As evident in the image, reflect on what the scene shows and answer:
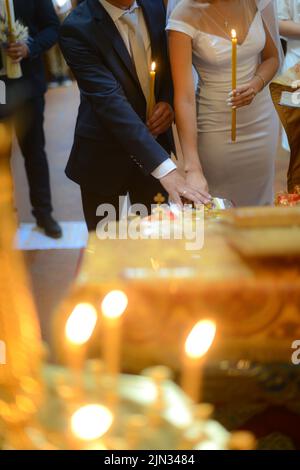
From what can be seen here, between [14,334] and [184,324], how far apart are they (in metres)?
0.29

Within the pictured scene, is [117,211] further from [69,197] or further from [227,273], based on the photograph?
[69,197]

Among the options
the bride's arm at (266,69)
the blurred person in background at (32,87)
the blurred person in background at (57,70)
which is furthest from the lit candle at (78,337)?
the blurred person in background at (57,70)

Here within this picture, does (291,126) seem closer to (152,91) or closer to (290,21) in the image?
(152,91)

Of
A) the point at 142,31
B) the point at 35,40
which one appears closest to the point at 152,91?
the point at 142,31

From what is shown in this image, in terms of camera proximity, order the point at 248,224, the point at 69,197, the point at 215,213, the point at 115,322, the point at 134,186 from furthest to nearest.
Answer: the point at 69,197
the point at 134,186
the point at 215,213
the point at 248,224
the point at 115,322

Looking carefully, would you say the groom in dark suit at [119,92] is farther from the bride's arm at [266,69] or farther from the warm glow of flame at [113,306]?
the warm glow of flame at [113,306]

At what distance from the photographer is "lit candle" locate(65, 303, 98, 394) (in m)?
0.56

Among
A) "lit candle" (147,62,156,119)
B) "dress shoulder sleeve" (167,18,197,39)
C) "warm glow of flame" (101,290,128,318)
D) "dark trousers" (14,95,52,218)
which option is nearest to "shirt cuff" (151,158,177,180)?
"lit candle" (147,62,156,119)

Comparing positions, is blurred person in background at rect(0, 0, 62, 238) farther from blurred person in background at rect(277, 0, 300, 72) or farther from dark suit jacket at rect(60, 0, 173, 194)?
blurred person in background at rect(277, 0, 300, 72)

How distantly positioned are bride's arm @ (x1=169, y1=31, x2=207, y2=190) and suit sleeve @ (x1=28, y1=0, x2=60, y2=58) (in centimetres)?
123

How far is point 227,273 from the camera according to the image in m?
0.82

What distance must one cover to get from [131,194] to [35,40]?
1167 mm

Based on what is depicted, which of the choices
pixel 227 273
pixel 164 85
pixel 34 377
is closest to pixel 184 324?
pixel 227 273

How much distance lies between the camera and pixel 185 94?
2.07 m
